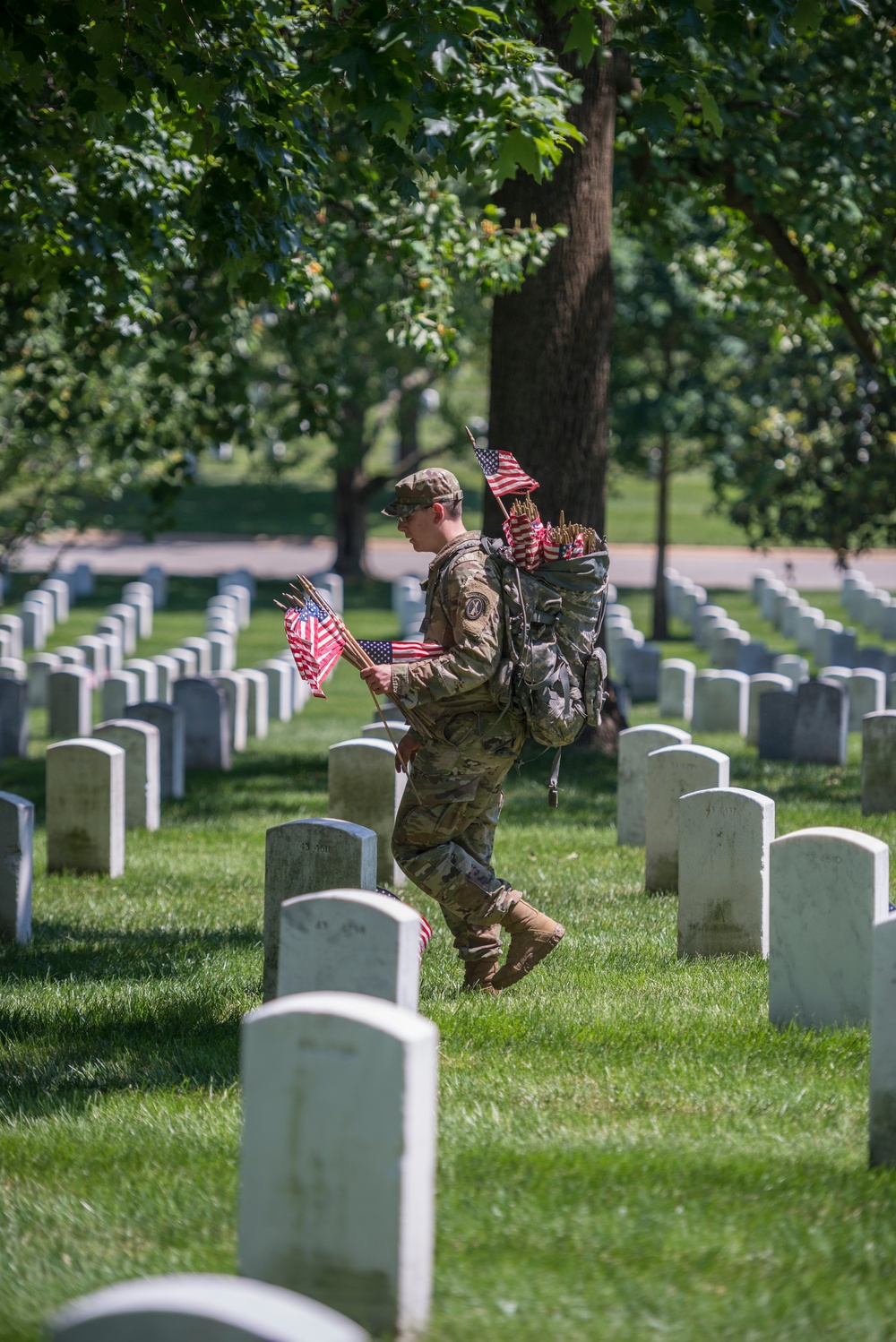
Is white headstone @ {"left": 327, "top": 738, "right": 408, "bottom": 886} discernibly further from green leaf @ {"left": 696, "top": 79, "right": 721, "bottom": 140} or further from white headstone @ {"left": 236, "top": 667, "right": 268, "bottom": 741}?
white headstone @ {"left": 236, "top": 667, "right": 268, "bottom": 741}

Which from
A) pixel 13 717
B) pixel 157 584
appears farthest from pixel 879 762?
pixel 157 584

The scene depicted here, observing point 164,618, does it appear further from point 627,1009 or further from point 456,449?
point 627,1009

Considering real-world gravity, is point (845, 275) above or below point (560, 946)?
above

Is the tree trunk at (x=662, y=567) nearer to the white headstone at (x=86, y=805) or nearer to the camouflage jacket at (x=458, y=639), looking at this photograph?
the white headstone at (x=86, y=805)

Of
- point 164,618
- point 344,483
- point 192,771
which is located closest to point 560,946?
point 192,771

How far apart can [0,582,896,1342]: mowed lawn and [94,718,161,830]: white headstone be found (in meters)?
1.85

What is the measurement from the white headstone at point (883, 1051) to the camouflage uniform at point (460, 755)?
191cm

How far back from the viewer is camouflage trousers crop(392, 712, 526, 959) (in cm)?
575

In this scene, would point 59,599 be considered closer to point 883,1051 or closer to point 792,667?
point 792,667

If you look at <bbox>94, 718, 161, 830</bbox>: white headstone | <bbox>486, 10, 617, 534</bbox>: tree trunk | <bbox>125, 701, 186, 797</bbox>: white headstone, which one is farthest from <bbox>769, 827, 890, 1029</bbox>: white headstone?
<bbox>125, 701, 186, 797</bbox>: white headstone

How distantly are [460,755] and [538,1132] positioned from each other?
1.64 m

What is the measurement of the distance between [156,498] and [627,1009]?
338 inches

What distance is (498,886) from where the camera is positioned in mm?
5875

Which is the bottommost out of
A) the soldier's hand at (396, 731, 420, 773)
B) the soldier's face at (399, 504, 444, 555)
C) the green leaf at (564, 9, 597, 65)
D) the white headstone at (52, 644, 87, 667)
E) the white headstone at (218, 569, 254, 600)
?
the white headstone at (52, 644, 87, 667)
